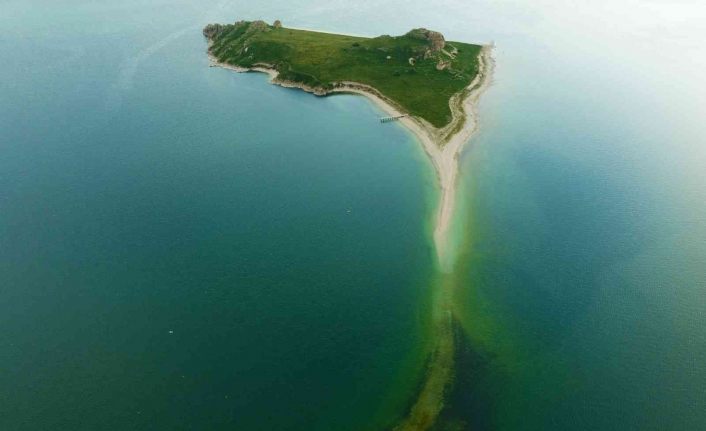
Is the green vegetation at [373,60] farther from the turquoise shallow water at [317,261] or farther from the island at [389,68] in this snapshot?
the turquoise shallow water at [317,261]

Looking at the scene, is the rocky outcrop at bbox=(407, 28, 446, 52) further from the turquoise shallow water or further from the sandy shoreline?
the turquoise shallow water

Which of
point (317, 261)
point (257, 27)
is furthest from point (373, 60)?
point (317, 261)

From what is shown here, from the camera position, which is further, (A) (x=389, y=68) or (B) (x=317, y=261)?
(A) (x=389, y=68)

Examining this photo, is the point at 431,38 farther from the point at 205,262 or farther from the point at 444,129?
the point at 205,262

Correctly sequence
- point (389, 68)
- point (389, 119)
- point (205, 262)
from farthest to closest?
1. point (389, 68)
2. point (389, 119)
3. point (205, 262)

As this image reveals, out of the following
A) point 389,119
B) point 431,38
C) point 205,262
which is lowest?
point 205,262

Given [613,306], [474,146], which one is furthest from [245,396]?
[474,146]

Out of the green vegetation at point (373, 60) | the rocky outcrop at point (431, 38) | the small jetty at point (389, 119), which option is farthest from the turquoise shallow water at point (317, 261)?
the rocky outcrop at point (431, 38)
